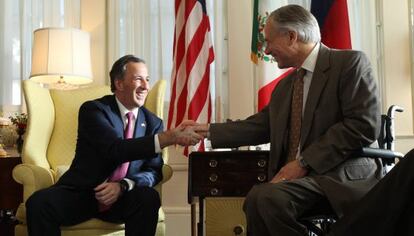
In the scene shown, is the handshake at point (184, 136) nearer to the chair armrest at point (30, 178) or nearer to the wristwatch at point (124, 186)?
the wristwatch at point (124, 186)

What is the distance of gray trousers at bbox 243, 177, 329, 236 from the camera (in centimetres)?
205

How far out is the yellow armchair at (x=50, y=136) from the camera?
117 inches

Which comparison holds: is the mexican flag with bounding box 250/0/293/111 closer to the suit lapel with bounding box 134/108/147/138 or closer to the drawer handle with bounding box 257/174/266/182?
the drawer handle with bounding box 257/174/266/182

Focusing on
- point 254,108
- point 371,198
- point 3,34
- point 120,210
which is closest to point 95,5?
point 3,34

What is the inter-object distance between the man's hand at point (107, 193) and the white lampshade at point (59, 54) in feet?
4.27

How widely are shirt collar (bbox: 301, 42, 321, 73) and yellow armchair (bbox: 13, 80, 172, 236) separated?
1064 mm

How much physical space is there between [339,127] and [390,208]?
0.53 meters

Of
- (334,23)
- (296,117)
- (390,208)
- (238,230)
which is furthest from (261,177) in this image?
(390,208)

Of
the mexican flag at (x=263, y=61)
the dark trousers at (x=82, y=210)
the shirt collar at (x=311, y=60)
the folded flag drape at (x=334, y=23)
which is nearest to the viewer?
the shirt collar at (x=311, y=60)

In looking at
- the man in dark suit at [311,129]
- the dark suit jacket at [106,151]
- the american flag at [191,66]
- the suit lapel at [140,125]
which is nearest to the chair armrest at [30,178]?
the dark suit jacket at [106,151]

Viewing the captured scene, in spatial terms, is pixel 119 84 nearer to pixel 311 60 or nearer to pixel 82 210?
pixel 82 210

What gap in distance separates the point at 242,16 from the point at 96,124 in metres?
1.75

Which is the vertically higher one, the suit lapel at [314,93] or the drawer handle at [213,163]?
the suit lapel at [314,93]

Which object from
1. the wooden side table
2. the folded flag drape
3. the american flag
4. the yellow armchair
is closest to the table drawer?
the yellow armchair
